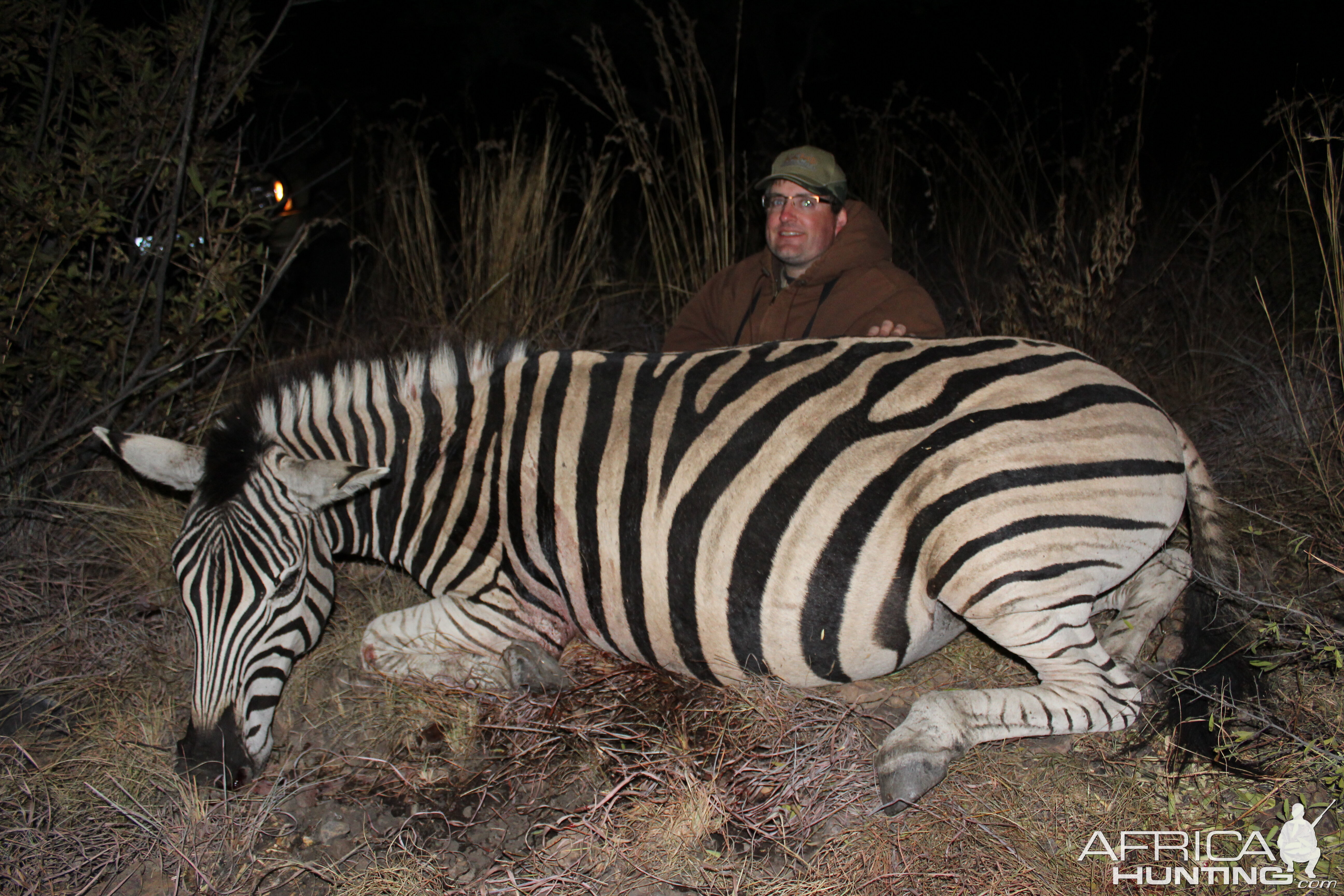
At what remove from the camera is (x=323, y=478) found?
2326mm

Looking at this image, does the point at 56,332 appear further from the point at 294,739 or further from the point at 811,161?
the point at 811,161

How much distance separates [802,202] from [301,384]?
2.04 metres

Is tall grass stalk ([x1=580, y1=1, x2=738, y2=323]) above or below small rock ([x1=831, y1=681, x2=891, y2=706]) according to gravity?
above

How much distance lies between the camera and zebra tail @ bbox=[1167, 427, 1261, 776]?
2184 millimetres

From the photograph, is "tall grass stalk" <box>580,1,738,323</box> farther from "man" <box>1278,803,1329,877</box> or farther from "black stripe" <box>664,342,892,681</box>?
"man" <box>1278,803,1329,877</box>

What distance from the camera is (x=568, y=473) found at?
8.39 feet

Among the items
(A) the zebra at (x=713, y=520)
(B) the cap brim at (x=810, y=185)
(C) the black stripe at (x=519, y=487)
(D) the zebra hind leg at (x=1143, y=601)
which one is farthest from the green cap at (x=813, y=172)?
(D) the zebra hind leg at (x=1143, y=601)

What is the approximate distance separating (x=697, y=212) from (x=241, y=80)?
3.34 m

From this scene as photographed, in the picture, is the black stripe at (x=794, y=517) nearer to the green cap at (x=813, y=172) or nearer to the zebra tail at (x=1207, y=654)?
the zebra tail at (x=1207, y=654)

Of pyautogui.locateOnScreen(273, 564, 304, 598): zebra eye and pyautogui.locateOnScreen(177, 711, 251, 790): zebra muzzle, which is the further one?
pyautogui.locateOnScreen(273, 564, 304, 598): zebra eye

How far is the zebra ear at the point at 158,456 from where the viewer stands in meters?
2.46

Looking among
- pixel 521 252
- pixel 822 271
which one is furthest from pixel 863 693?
pixel 521 252

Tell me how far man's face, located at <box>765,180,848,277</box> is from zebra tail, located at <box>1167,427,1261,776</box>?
1.60 metres

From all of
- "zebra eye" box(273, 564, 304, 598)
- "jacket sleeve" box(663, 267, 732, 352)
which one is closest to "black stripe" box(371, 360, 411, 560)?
"zebra eye" box(273, 564, 304, 598)
